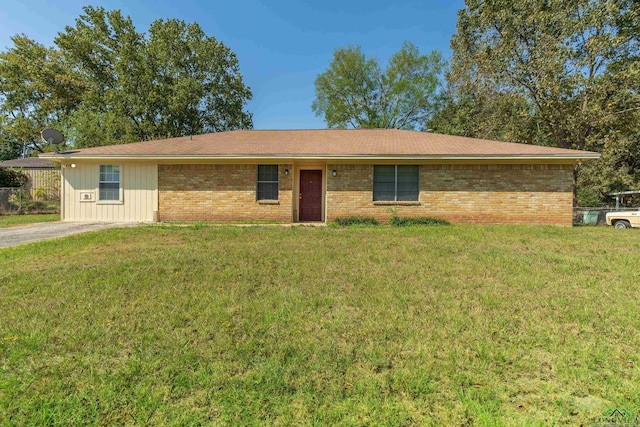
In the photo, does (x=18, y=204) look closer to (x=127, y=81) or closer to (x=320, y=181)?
(x=127, y=81)

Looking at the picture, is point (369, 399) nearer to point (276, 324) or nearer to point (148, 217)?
point (276, 324)

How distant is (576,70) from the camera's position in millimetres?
15023

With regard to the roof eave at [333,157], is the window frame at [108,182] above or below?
below

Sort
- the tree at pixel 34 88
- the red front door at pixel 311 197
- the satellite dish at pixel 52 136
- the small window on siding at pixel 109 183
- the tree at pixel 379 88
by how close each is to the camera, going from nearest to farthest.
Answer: the small window on siding at pixel 109 183, the satellite dish at pixel 52 136, the red front door at pixel 311 197, the tree at pixel 34 88, the tree at pixel 379 88

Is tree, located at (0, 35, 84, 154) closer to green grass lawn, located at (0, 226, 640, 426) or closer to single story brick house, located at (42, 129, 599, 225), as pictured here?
single story brick house, located at (42, 129, 599, 225)

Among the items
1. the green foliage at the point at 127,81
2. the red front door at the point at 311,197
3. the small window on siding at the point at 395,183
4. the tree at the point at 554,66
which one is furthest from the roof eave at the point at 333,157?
the green foliage at the point at 127,81

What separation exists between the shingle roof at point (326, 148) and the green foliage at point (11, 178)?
336 inches

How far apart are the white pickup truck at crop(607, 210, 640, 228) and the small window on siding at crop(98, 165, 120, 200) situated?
61.6 feet

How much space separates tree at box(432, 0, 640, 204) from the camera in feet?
47.1

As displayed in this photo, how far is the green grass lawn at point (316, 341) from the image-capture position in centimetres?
198

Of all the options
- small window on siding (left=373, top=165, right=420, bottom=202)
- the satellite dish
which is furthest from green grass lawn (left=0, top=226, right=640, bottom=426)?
the satellite dish

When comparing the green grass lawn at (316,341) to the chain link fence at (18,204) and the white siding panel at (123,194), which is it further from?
the chain link fence at (18,204)

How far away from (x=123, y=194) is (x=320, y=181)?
7409 mm

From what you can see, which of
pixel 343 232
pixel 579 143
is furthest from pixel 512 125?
pixel 343 232
